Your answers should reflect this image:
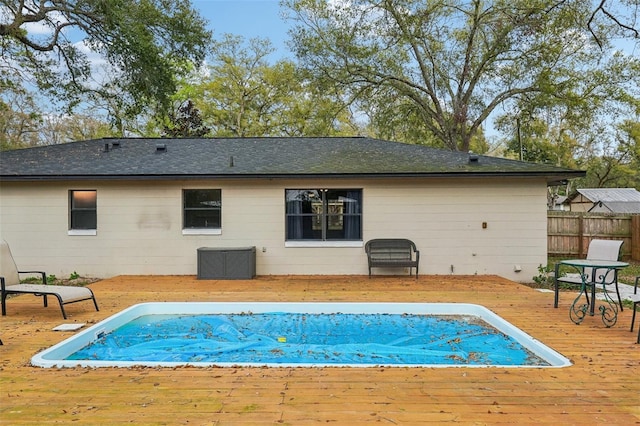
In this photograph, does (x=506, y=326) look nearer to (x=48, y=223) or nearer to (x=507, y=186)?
(x=507, y=186)

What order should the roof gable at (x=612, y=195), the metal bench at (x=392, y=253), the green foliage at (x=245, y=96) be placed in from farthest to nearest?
the green foliage at (x=245, y=96) < the roof gable at (x=612, y=195) < the metal bench at (x=392, y=253)

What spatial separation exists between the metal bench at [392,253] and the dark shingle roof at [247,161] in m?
1.68

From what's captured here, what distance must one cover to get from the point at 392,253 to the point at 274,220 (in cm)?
298

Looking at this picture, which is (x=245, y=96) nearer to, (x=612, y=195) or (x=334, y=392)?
(x=612, y=195)

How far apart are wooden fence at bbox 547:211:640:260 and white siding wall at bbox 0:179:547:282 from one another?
19.4 feet

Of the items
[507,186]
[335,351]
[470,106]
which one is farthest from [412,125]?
[335,351]

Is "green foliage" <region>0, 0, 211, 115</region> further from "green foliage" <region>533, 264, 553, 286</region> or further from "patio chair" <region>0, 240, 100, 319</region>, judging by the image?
"green foliage" <region>533, 264, 553, 286</region>

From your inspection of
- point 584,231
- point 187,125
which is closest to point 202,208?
point 584,231

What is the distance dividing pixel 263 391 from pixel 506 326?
3.63m

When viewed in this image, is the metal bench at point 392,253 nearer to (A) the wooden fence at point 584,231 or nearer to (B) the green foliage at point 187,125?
(A) the wooden fence at point 584,231

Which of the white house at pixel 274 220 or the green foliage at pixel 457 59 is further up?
the green foliage at pixel 457 59

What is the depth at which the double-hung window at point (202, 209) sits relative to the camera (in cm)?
985

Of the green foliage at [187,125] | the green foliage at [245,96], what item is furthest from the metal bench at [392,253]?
the green foliage at [187,125]

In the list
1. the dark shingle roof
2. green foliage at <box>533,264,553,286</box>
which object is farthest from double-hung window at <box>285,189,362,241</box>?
green foliage at <box>533,264,553,286</box>
